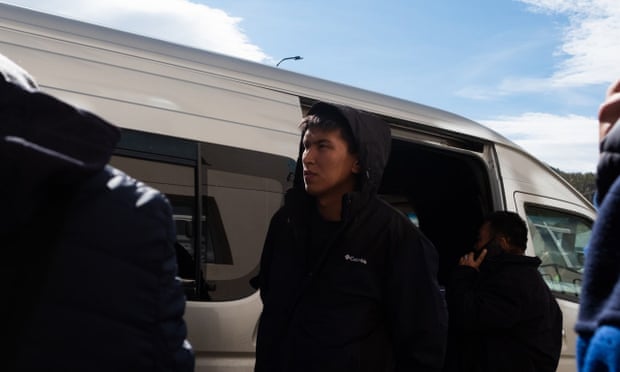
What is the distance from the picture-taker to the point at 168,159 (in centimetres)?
252

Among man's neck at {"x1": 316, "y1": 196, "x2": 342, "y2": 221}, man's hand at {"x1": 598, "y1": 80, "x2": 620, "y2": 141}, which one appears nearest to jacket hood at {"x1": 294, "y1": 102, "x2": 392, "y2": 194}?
man's neck at {"x1": 316, "y1": 196, "x2": 342, "y2": 221}

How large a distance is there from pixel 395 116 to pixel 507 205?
0.92 metres

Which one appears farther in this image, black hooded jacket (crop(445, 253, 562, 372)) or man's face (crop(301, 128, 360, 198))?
black hooded jacket (crop(445, 253, 562, 372))

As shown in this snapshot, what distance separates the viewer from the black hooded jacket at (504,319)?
2996mm

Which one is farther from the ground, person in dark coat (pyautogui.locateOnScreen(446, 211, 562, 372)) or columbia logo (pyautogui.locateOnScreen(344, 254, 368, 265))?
columbia logo (pyautogui.locateOnScreen(344, 254, 368, 265))

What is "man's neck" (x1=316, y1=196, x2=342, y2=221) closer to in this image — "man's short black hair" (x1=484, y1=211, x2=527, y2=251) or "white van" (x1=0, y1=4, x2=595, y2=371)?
"white van" (x1=0, y1=4, x2=595, y2=371)

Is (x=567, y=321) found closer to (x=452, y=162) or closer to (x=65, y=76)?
(x=452, y=162)

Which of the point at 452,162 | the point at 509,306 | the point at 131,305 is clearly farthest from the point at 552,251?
the point at 131,305

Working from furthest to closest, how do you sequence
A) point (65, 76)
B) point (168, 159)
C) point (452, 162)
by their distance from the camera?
point (452, 162), point (168, 159), point (65, 76)

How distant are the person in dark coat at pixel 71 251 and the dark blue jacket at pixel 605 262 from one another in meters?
0.61

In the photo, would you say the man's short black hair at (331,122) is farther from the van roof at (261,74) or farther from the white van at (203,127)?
the van roof at (261,74)

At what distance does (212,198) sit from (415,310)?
38.3 inches

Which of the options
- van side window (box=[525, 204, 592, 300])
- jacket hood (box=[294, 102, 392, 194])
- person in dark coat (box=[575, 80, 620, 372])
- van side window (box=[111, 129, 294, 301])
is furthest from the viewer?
van side window (box=[525, 204, 592, 300])

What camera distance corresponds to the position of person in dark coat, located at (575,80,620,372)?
2.79ft
